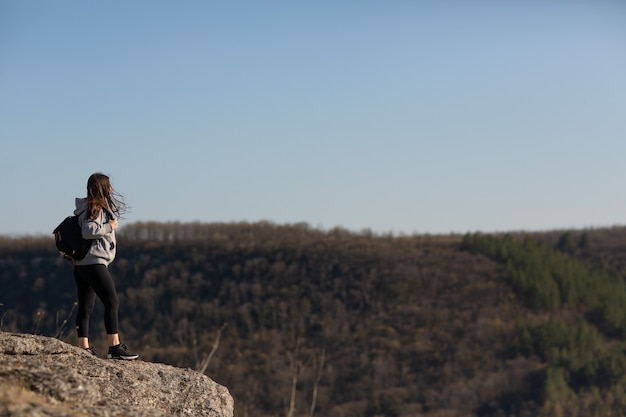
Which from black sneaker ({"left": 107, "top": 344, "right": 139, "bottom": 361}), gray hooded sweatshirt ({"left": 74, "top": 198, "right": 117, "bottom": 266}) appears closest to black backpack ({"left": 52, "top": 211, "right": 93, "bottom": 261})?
gray hooded sweatshirt ({"left": 74, "top": 198, "right": 117, "bottom": 266})

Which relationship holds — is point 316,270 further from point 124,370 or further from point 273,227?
point 124,370

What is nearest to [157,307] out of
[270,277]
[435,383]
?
[270,277]

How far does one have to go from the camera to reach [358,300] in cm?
7519

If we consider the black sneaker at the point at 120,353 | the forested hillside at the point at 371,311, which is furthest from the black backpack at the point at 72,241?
the forested hillside at the point at 371,311

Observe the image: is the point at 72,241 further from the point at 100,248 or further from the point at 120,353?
the point at 120,353

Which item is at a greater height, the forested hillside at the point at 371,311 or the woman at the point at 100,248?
the woman at the point at 100,248

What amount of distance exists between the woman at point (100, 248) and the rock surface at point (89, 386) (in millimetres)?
516

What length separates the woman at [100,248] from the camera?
7.33 m

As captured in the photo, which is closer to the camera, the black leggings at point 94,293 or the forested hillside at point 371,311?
the black leggings at point 94,293

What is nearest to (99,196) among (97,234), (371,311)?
(97,234)

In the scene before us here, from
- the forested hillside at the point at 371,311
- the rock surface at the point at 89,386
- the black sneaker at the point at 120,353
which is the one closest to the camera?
the rock surface at the point at 89,386

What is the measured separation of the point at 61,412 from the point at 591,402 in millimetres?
52848

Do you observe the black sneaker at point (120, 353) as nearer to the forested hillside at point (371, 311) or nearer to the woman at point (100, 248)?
the woman at point (100, 248)

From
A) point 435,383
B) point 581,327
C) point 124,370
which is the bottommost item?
point 435,383
